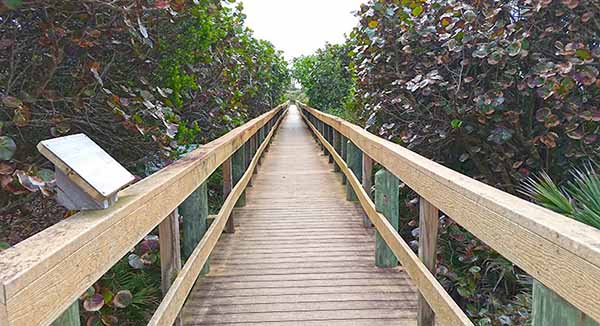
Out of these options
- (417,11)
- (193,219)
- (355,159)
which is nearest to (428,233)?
(193,219)

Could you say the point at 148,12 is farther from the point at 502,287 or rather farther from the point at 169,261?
the point at 502,287

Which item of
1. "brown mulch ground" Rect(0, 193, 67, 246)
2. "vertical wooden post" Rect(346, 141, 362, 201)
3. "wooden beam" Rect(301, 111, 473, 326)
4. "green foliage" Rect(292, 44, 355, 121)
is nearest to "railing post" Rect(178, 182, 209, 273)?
"brown mulch ground" Rect(0, 193, 67, 246)

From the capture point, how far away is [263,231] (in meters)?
4.46

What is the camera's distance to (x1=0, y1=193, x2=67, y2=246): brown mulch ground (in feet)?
8.88

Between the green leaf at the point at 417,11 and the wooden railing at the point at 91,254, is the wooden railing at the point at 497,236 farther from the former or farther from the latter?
the green leaf at the point at 417,11

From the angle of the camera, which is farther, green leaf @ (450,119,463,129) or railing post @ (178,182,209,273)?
green leaf @ (450,119,463,129)

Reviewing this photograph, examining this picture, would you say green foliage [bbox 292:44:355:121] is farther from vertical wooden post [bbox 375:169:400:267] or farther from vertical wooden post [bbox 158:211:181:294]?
vertical wooden post [bbox 158:211:181:294]

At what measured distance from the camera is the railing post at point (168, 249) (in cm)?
220

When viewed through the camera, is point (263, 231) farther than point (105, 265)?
Yes

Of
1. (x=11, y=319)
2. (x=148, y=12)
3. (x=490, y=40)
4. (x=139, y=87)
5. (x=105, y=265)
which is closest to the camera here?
(x=11, y=319)

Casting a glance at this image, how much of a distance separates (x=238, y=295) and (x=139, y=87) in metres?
1.53

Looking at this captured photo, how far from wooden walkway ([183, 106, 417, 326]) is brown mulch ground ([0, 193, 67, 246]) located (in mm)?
910

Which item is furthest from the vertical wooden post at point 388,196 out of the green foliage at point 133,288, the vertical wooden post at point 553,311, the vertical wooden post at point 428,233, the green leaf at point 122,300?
the vertical wooden post at point 553,311

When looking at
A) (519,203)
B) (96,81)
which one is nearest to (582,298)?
(519,203)
